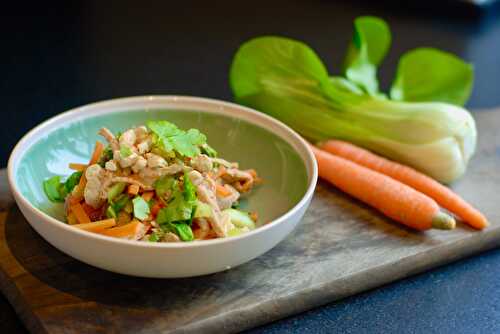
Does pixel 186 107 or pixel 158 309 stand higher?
pixel 186 107

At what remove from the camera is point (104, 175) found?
1529mm

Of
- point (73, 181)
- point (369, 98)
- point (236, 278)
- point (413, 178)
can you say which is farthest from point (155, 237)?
point (369, 98)

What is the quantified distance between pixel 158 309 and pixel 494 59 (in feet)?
8.03

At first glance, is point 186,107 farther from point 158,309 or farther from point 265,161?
point 158,309

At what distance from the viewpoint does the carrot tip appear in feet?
5.68

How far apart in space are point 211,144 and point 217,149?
2 centimetres

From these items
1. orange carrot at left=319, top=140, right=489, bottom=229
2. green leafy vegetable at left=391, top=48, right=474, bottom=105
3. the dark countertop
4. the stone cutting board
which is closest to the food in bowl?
the stone cutting board

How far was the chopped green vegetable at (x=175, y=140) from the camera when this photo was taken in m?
1.53

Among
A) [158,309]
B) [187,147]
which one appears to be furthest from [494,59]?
[158,309]

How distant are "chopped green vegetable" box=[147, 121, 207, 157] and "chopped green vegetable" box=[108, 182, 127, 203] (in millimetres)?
127

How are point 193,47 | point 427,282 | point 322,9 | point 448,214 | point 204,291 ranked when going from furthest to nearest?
point 322,9, point 193,47, point 448,214, point 427,282, point 204,291

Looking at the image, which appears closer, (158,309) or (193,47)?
(158,309)

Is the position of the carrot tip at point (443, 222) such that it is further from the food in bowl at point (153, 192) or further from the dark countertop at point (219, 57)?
the food in bowl at point (153, 192)

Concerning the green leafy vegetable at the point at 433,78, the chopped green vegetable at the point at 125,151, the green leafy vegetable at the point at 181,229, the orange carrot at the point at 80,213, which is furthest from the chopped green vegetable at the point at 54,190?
the green leafy vegetable at the point at 433,78
